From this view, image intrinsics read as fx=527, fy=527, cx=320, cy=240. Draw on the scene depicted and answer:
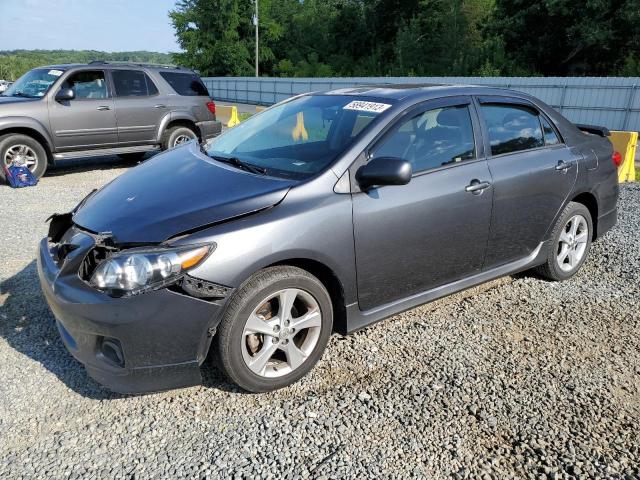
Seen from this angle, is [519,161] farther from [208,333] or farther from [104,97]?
[104,97]

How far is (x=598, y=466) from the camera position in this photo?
8.09 ft

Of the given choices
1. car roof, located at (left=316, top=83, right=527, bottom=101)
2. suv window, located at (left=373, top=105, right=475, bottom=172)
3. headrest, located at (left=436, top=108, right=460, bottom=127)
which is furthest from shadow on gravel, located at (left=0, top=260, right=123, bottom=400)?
headrest, located at (left=436, top=108, right=460, bottom=127)

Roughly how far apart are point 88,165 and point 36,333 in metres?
7.60

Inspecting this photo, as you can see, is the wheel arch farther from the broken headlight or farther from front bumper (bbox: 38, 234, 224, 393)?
the broken headlight

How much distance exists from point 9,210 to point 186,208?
203 inches

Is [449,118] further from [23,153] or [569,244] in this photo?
[23,153]

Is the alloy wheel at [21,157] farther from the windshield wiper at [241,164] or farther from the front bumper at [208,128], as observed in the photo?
the windshield wiper at [241,164]

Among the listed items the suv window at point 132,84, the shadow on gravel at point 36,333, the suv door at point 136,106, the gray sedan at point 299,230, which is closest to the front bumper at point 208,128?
the suv door at point 136,106

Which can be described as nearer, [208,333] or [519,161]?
[208,333]

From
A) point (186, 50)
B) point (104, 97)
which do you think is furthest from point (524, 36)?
point (186, 50)

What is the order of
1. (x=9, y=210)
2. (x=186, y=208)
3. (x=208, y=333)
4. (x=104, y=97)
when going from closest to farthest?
(x=208, y=333)
(x=186, y=208)
(x=9, y=210)
(x=104, y=97)

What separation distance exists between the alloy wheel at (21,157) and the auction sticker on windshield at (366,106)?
267 inches

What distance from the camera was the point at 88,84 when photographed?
9008 mm

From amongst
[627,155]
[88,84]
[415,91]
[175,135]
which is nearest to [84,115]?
[88,84]
